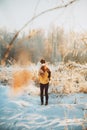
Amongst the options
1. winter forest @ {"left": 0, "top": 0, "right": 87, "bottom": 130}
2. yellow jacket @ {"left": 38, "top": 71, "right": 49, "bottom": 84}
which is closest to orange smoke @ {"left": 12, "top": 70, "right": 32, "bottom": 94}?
winter forest @ {"left": 0, "top": 0, "right": 87, "bottom": 130}

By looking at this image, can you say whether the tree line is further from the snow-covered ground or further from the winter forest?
the snow-covered ground

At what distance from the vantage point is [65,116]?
2471 millimetres

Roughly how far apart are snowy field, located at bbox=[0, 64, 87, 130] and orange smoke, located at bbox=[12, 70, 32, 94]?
0.03 metres

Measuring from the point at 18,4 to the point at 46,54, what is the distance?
1.84 ft

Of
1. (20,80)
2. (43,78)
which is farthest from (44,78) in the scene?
(20,80)

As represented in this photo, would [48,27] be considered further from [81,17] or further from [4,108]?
[4,108]

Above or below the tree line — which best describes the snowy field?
below

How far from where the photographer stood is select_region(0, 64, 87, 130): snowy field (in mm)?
2451

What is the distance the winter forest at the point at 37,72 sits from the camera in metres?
2.46

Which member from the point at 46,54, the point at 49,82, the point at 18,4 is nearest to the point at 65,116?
the point at 49,82

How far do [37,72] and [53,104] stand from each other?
30 cm

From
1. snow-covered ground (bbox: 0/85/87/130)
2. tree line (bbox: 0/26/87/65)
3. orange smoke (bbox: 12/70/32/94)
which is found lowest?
snow-covered ground (bbox: 0/85/87/130)

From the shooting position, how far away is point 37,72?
2588 millimetres

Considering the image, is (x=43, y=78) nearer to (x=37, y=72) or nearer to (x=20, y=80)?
(x=37, y=72)
